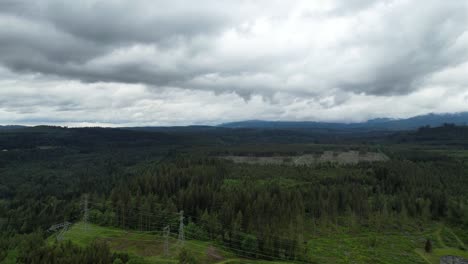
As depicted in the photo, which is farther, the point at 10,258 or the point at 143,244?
the point at 143,244

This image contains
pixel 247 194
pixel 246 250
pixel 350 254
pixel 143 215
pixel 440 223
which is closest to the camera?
pixel 246 250

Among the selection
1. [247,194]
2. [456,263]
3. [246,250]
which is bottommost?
[456,263]

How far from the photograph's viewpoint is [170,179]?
480ft

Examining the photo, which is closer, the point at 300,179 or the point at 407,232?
the point at 407,232

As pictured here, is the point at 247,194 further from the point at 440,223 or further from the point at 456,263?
the point at 440,223

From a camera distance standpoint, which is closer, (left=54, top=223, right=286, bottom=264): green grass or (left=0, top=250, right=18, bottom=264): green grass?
(left=0, top=250, right=18, bottom=264): green grass

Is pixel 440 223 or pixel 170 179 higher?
pixel 170 179

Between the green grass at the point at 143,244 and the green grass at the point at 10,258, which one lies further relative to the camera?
the green grass at the point at 143,244

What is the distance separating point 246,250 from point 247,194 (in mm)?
31542

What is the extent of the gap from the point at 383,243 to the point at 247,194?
179ft

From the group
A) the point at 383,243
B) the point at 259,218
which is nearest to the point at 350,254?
the point at 383,243

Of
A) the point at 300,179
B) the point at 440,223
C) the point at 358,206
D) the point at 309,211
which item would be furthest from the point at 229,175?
the point at 440,223

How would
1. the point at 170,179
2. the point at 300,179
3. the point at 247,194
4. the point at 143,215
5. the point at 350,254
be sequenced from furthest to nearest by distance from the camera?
the point at 300,179 < the point at 170,179 < the point at 247,194 < the point at 143,215 < the point at 350,254

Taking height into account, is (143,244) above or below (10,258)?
above
